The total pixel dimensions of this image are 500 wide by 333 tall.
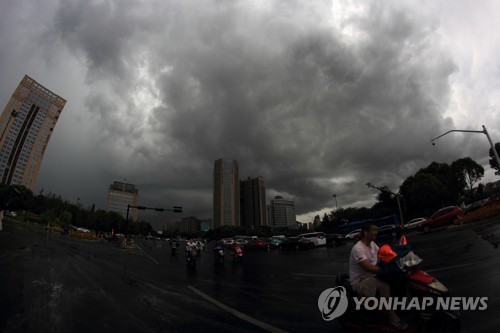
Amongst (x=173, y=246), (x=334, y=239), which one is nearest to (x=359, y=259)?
(x=173, y=246)

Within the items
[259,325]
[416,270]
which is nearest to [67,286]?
[259,325]

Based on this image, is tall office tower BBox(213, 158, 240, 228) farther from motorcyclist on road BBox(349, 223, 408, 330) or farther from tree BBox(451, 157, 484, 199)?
motorcyclist on road BBox(349, 223, 408, 330)

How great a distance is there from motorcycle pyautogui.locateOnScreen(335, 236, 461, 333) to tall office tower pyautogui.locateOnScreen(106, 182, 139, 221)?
126m

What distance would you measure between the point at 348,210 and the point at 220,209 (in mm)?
50281

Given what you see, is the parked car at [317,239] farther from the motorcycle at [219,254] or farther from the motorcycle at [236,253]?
the motorcycle at [219,254]

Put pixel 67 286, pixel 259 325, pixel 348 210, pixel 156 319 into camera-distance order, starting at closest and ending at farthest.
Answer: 1. pixel 259 325
2. pixel 156 319
3. pixel 67 286
4. pixel 348 210

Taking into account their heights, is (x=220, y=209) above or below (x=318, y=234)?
above

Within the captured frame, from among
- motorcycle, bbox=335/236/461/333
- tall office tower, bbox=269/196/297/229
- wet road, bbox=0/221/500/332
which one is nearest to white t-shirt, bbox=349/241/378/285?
motorcycle, bbox=335/236/461/333

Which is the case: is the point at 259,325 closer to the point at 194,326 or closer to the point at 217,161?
the point at 194,326

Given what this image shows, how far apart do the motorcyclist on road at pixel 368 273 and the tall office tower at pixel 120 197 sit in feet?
412

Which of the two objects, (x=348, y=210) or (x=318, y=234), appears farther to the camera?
(x=348, y=210)

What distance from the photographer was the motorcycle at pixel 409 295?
3.23 m

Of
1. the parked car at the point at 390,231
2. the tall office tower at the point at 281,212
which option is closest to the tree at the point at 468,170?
the parked car at the point at 390,231

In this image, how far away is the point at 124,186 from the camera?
11731 centimetres
